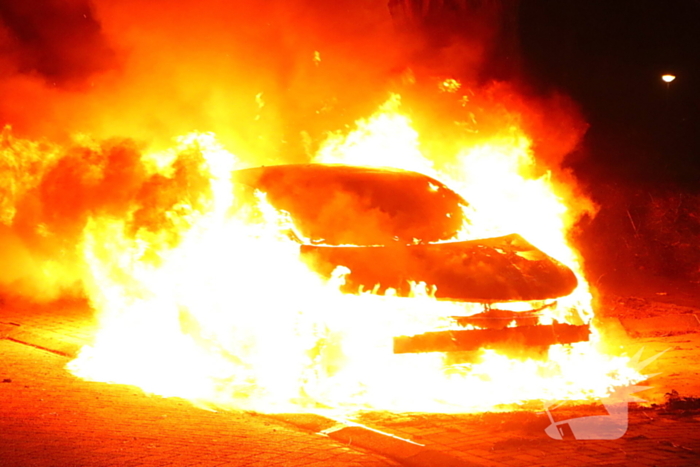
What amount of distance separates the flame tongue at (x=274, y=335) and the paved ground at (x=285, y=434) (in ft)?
1.11

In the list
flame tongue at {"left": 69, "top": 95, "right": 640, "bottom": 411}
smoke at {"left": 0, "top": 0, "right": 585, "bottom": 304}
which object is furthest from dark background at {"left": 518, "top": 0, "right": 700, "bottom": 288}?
flame tongue at {"left": 69, "top": 95, "right": 640, "bottom": 411}

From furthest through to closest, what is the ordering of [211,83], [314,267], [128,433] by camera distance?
[211,83] < [314,267] < [128,433]

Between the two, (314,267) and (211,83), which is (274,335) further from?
(211,83)

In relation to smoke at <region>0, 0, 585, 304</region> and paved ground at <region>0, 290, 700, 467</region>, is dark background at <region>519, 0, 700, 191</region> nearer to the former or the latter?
smoke at <region>0, 0, 585, 304</region>

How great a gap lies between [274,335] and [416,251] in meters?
1.35

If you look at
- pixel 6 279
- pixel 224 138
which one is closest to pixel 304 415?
pixel 6 279

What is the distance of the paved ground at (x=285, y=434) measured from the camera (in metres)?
4.46

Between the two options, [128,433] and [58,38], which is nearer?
[128,433]

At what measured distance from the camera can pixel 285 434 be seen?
198 inches

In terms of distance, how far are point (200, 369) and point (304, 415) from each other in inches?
63.1

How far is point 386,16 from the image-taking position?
15219 mm

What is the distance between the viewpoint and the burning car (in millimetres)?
Answer: 5664

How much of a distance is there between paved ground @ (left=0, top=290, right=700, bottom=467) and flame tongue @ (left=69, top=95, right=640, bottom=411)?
0.34 m

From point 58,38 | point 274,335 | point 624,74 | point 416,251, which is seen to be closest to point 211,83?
point 58,38
